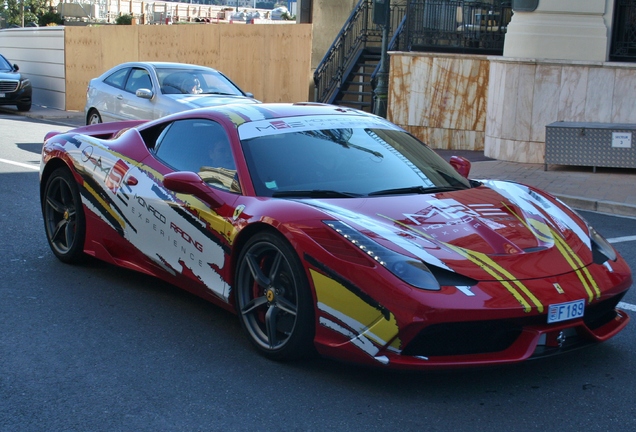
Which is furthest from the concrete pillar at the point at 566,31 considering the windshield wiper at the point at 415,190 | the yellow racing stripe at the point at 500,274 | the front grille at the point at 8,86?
the front grille at the point at 8,86

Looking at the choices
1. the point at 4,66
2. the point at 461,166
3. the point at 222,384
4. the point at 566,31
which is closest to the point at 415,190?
the point at 461,166

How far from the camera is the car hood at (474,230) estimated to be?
419 cm

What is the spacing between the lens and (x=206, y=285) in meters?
5.14

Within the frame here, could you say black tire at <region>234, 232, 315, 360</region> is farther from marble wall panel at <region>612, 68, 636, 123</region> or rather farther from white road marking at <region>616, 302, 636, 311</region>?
marble wall panel at <region>612, 68, 636, 123</region>

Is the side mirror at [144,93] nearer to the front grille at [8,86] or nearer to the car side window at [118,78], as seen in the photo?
the car side window at [118,78]

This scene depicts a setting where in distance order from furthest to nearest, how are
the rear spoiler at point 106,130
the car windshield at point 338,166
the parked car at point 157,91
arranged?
the parked car at point 157,91, the rear spoiler at point 106,130, the car windshield at point 338,166

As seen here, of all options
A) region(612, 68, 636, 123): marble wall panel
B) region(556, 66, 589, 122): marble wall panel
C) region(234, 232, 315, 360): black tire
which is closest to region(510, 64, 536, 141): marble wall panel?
region(556, 66, 589, 122): marble wall panel

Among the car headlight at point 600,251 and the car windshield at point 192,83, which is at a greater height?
the car windshield at point 192,83

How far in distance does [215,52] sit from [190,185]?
18.3m

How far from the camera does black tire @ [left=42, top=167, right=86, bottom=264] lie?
21.2 feet

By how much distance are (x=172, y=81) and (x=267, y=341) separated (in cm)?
971

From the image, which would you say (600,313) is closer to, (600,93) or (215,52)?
(600,93)

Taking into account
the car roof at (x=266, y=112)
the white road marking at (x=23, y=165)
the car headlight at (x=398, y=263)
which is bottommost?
the white road marking at (x=23, y=165)

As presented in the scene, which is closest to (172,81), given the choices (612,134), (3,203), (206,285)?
(3,203)
